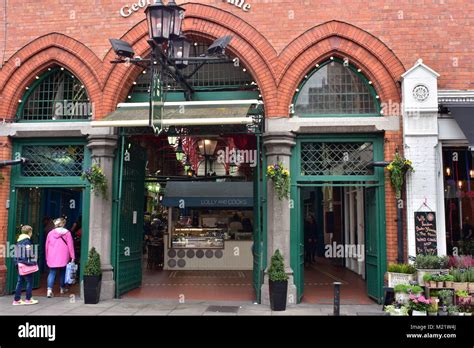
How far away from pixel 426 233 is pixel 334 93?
3427 millimetres

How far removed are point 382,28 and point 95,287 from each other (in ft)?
26.1

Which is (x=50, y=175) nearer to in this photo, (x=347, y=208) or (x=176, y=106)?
(x=176, y=106)

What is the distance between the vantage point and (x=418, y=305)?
644 cm

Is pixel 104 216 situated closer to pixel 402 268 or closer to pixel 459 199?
pixel 402 268

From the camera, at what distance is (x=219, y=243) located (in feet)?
46.8

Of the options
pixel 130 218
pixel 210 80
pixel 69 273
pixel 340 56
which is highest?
pixel 340 56

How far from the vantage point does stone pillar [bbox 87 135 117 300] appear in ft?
31.0

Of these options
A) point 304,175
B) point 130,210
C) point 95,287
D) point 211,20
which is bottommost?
point 95,287

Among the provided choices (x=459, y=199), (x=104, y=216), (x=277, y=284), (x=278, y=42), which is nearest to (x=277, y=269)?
(x=277, y=284)

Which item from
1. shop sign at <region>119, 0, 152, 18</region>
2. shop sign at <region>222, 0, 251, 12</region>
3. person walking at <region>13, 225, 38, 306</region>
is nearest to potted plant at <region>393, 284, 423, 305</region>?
shop sign at <region>222, 0, 251, 12</region>

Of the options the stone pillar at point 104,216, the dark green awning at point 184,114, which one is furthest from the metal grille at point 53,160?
the dark green awning at point 184,114

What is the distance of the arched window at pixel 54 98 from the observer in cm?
1028

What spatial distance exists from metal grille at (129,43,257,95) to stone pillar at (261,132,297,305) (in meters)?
1.79
